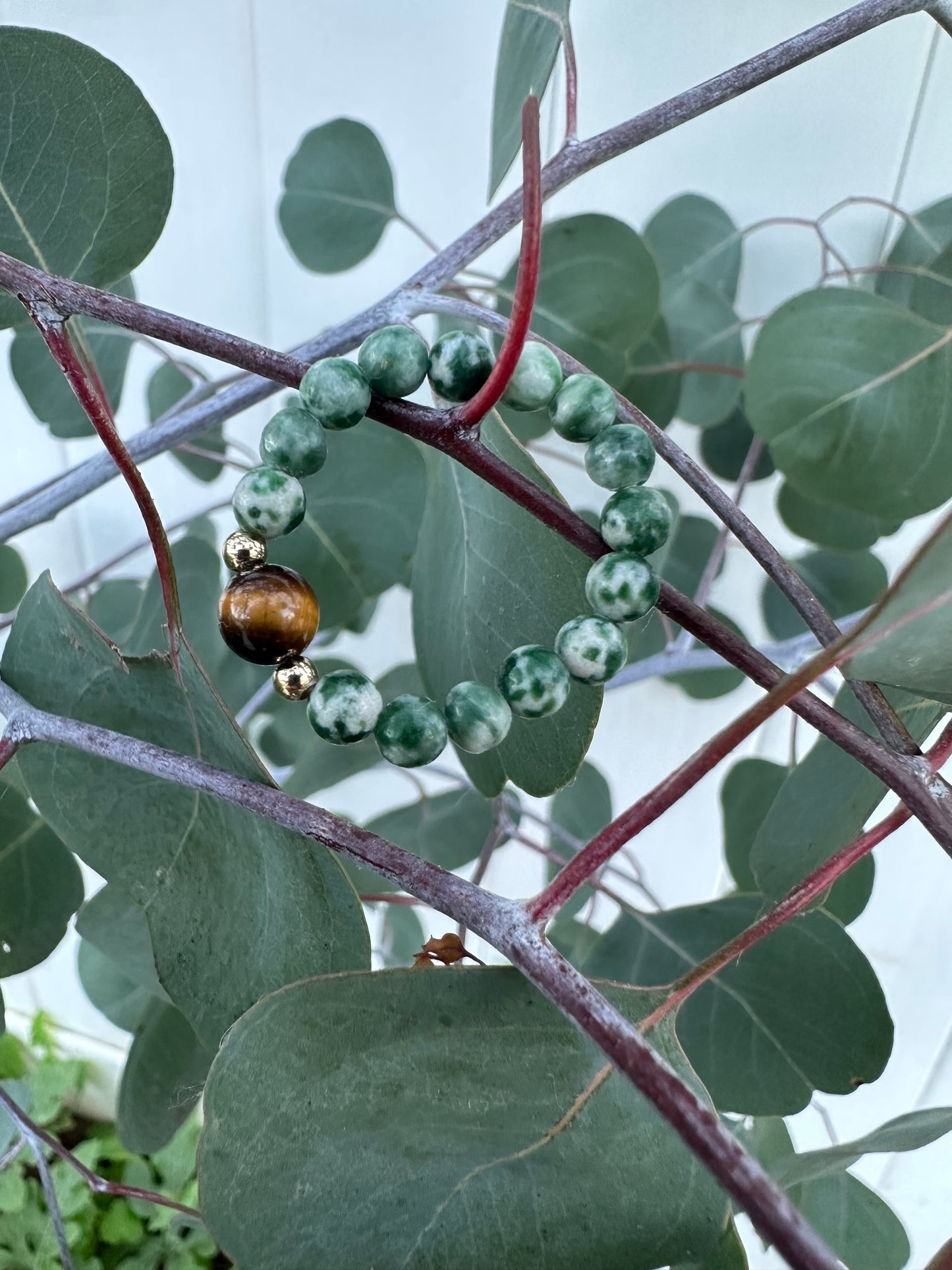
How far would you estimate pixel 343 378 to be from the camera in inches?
8.7

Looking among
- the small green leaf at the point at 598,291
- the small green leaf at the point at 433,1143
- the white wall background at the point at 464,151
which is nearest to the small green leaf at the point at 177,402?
the white wall background at the point at 464,151

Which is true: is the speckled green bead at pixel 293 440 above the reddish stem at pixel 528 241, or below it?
below

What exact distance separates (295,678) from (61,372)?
395 mm

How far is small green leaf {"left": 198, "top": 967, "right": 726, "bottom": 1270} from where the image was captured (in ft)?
0.68

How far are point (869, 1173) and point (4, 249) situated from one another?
1021mm

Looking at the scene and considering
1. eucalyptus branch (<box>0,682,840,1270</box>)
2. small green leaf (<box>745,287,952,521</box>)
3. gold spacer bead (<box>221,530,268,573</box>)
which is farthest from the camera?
small green leaf (<box>745,287,952,521</box>)

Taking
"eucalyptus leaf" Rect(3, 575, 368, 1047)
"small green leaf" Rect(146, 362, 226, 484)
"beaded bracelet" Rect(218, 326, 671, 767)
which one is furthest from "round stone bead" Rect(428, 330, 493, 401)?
"small green leaf" Rect(146, 362, 226, 484)

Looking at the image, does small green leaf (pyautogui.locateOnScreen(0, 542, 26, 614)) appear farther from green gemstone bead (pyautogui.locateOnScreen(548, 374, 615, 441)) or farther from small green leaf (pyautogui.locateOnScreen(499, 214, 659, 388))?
green gemstone bead (pyautogui.locateOnScreen(548, 374, 615, 441))

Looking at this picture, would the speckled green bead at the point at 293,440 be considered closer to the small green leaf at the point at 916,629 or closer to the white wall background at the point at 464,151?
the small green leaf at the point at 916,629

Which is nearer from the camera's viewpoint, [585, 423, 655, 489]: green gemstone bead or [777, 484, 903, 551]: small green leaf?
[585, 423, 655, 489]: green gemstone bead

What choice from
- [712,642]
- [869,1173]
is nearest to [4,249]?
[712,642]

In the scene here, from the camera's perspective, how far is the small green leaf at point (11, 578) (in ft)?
2.07

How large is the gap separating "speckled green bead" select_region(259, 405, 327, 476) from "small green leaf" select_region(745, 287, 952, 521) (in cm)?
23

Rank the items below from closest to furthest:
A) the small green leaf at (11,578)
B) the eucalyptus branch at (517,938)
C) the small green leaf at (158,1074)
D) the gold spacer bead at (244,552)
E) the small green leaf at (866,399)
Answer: the eucalyptus branch at (517,938) → the gold spacer bead at (244,552) → the small green leaf at (866,399) → the small green leaf at (158,1074) → the small green leaf at (11,578)
